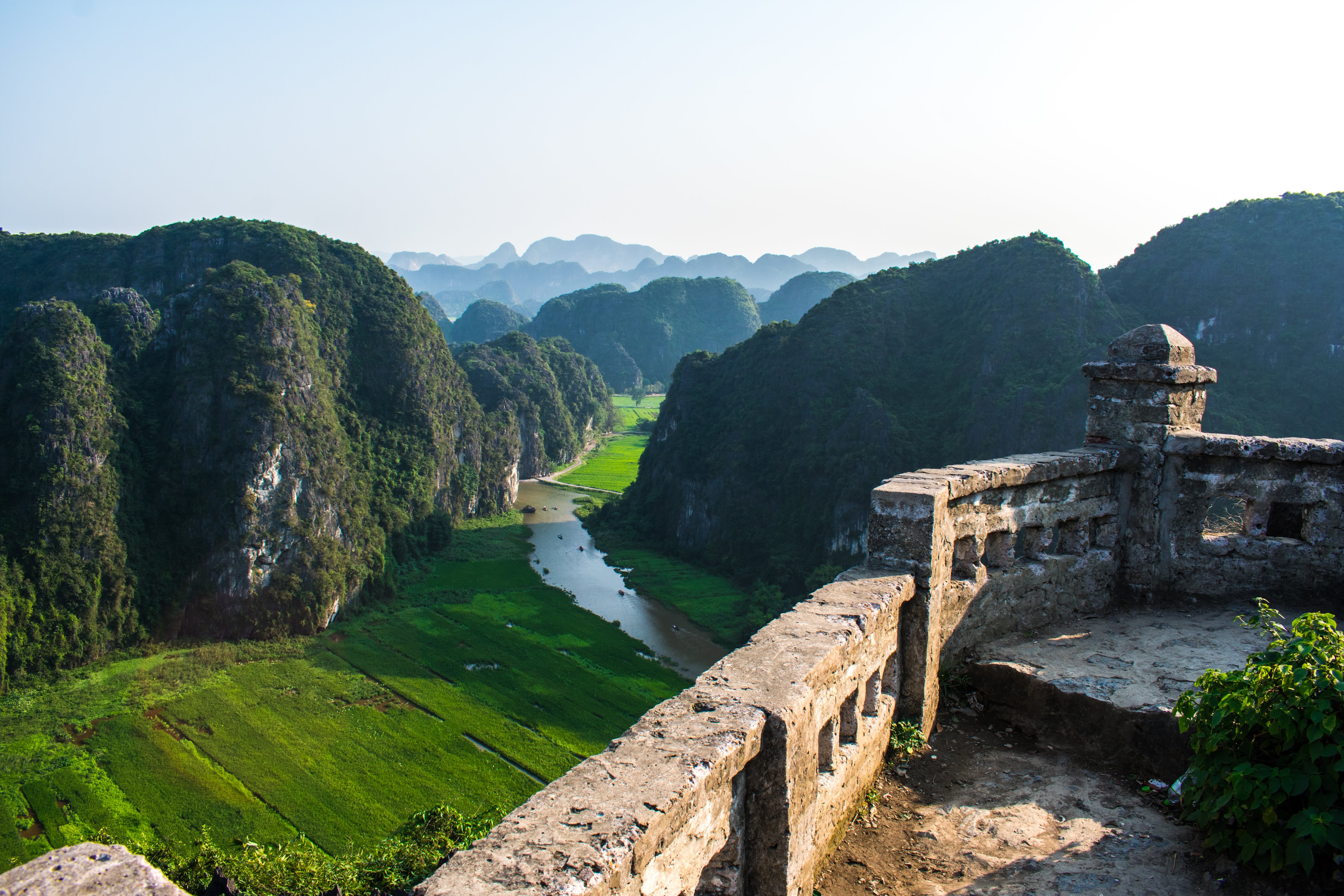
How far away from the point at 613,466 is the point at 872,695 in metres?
91.9

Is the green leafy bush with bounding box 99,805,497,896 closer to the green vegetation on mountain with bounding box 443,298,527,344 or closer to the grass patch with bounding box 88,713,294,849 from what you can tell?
the grass patch with bounding box 88,713,294,849

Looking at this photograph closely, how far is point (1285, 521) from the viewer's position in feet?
23.0

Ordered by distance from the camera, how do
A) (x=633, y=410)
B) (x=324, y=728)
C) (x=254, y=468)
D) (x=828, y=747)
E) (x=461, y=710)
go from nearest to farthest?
1. (x=828, y=747)
2. (x=324, y=728)
3. (x=461, y=710)
4. (x=254, y=468)
5. (x=633, y=410)

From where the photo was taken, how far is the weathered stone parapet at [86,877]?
2.56 metres

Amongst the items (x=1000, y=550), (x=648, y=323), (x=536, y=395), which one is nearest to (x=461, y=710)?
(x=1000, y=550)

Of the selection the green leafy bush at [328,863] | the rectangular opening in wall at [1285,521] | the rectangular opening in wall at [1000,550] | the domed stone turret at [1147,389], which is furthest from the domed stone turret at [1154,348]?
the green leafy bush at [328,863]

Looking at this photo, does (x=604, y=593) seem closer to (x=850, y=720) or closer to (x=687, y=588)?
(x=687, y=588)

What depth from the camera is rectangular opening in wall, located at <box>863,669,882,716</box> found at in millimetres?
5129

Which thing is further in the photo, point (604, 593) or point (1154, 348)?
point (604, 593)

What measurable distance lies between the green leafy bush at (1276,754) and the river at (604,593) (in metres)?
25.8

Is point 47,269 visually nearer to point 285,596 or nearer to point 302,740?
point 285,596

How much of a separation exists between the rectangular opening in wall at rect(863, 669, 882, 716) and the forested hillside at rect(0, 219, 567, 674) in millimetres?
48640

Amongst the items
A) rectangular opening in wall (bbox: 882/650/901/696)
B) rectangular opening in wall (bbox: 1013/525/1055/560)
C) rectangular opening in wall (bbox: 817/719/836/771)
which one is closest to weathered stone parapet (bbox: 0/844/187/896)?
rectangular opening in wall (bbox: 817/719/836/771)

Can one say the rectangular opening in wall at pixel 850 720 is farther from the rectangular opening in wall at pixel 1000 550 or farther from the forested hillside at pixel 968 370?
the forested hillside at pixel 968 370
